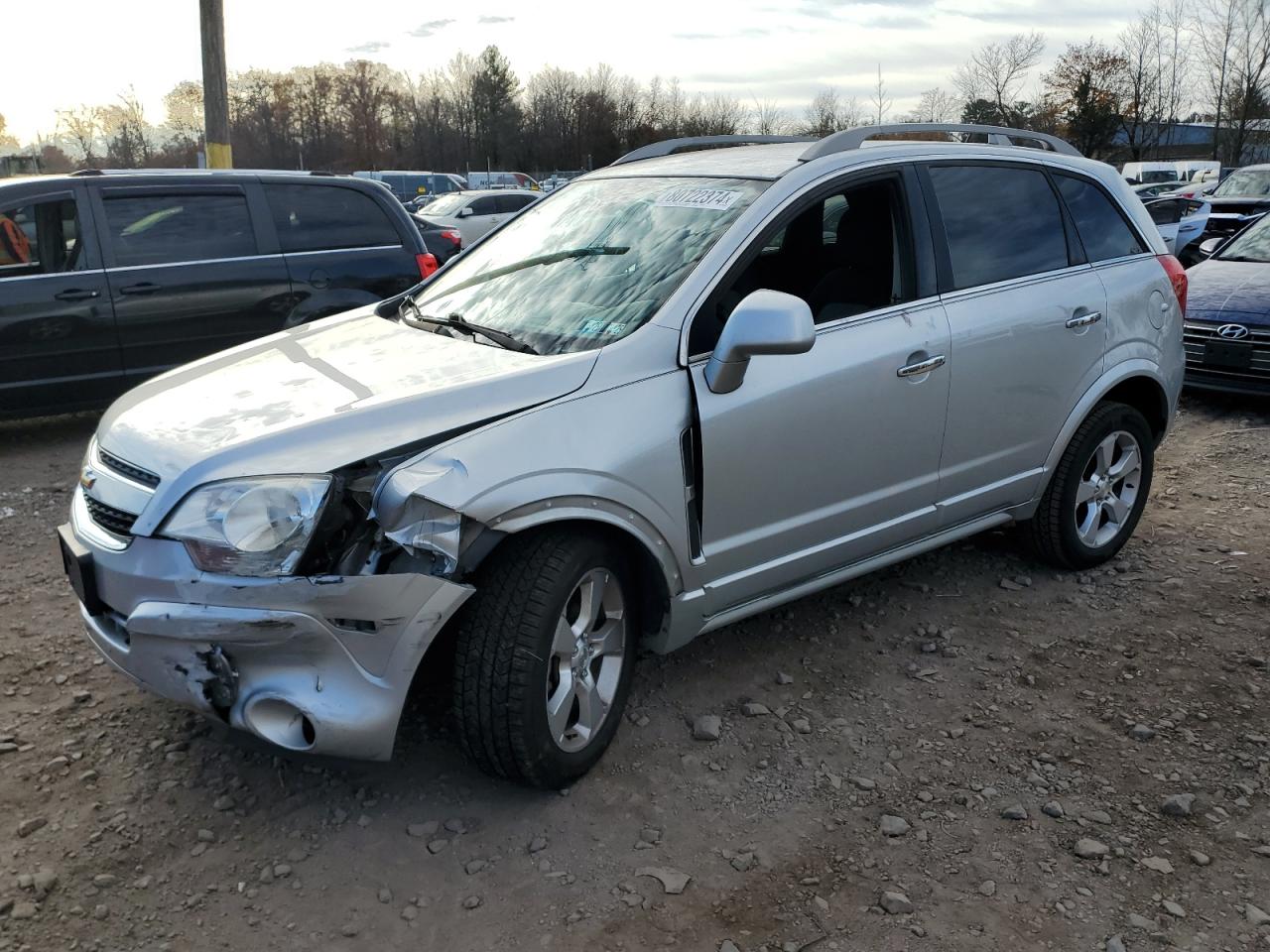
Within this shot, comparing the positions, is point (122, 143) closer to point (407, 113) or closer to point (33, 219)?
point (407, 113)

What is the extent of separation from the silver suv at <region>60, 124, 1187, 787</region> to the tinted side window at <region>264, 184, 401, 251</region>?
3.57 metres

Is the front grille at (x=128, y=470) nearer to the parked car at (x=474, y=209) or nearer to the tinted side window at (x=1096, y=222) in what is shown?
the tinted side window at (x=1096, y=222)

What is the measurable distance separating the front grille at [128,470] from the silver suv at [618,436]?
0.04ft

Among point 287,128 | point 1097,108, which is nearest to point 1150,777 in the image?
point 1097,108

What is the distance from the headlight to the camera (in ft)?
8.34

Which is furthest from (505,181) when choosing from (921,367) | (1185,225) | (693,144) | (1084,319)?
(921,367)

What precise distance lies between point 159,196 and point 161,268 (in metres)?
0.50

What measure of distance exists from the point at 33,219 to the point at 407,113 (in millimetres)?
83257

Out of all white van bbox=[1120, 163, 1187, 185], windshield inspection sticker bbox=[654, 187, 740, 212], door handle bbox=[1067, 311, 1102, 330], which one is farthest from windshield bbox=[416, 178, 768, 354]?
white van bbox=[1120, 163, 1187, 185]

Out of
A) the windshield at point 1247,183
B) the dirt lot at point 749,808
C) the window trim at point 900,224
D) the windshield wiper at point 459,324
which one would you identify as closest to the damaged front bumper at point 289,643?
the dirt lot at point 749,808

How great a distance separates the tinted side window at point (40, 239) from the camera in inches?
246

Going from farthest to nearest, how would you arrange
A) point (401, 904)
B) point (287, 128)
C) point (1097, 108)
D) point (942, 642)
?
point (287, 128) < point (1097, 108) < point (942, 642) < point (401, 904)

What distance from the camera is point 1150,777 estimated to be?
312cm

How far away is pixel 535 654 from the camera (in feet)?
8.91
